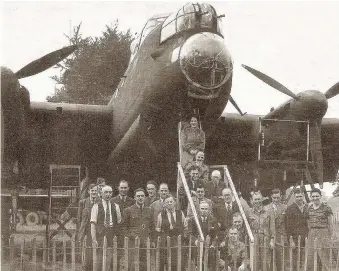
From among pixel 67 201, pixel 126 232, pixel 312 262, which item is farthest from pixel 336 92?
pixel 67 201

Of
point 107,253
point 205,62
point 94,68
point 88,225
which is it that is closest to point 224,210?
point 107,253

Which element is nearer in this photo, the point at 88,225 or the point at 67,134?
the point at 88,225

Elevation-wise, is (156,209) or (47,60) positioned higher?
(47,60)

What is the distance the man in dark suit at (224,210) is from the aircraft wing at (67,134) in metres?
5.76

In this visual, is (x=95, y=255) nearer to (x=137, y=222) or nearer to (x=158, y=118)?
(x=137, y=222)

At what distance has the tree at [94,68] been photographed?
111 ft

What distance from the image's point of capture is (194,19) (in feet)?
34.4

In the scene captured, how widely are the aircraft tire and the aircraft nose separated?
1877cm

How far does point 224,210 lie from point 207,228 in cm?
54

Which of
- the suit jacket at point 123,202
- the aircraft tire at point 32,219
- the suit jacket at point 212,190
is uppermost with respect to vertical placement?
the suit jacket at point 212,190

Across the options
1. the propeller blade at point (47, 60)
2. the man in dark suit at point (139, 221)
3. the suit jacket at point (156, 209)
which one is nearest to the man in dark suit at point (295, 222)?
the suit jacket at point (156, 209)

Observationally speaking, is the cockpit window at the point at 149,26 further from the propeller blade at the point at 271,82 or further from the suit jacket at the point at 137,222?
the suit jacket at the point at 137,222

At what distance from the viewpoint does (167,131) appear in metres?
11.6

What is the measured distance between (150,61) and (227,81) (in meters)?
1.97
